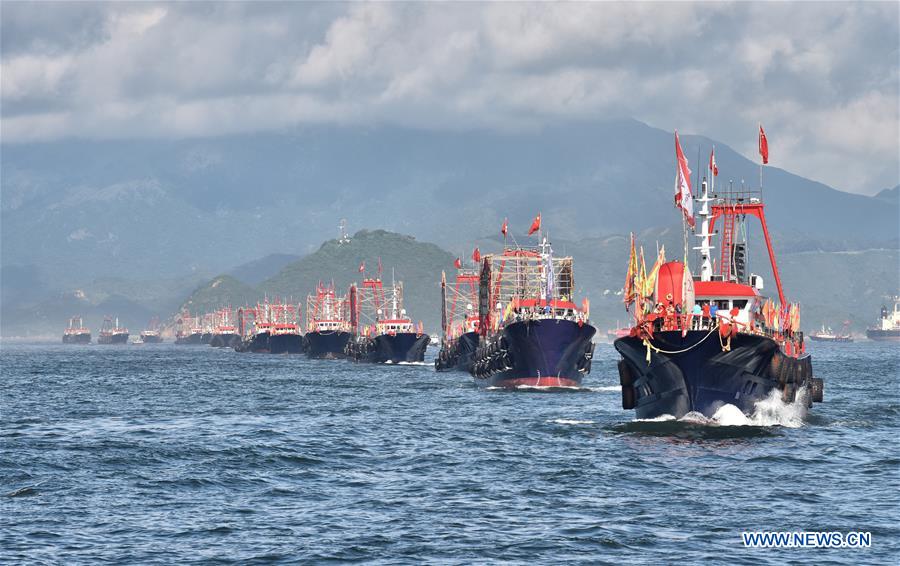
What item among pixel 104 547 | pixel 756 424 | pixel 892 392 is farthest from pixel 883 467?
pixel 892 392

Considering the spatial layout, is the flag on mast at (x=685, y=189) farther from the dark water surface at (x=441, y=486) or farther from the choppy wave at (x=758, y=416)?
the dark water surface at (x=441, y=486)

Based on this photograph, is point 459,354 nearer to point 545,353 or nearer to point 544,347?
point 545,353

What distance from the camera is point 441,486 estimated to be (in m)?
53.1

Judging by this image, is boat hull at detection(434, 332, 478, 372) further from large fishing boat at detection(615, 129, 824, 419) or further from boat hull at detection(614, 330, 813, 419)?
boat hull at detection(614, 330, 813, 419)

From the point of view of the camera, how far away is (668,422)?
68.3 meters

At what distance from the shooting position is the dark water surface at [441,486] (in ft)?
137

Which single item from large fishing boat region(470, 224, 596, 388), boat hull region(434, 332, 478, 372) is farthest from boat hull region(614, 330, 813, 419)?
boat hull region(434, 332, 478, 372)

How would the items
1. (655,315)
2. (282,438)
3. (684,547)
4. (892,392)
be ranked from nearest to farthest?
(684,547) < (655,315) < (282,438) < (892,392)

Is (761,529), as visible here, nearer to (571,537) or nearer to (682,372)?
(571,537)

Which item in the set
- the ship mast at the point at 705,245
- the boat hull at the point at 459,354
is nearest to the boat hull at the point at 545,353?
the ship mast at the point at 705,245

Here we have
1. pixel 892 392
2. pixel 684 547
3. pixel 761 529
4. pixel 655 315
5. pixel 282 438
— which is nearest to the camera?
pixel 684 547

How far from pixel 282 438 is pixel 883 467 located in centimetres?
3060

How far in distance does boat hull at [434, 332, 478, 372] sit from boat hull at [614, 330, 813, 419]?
100m

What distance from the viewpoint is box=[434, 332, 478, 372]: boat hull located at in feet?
574
